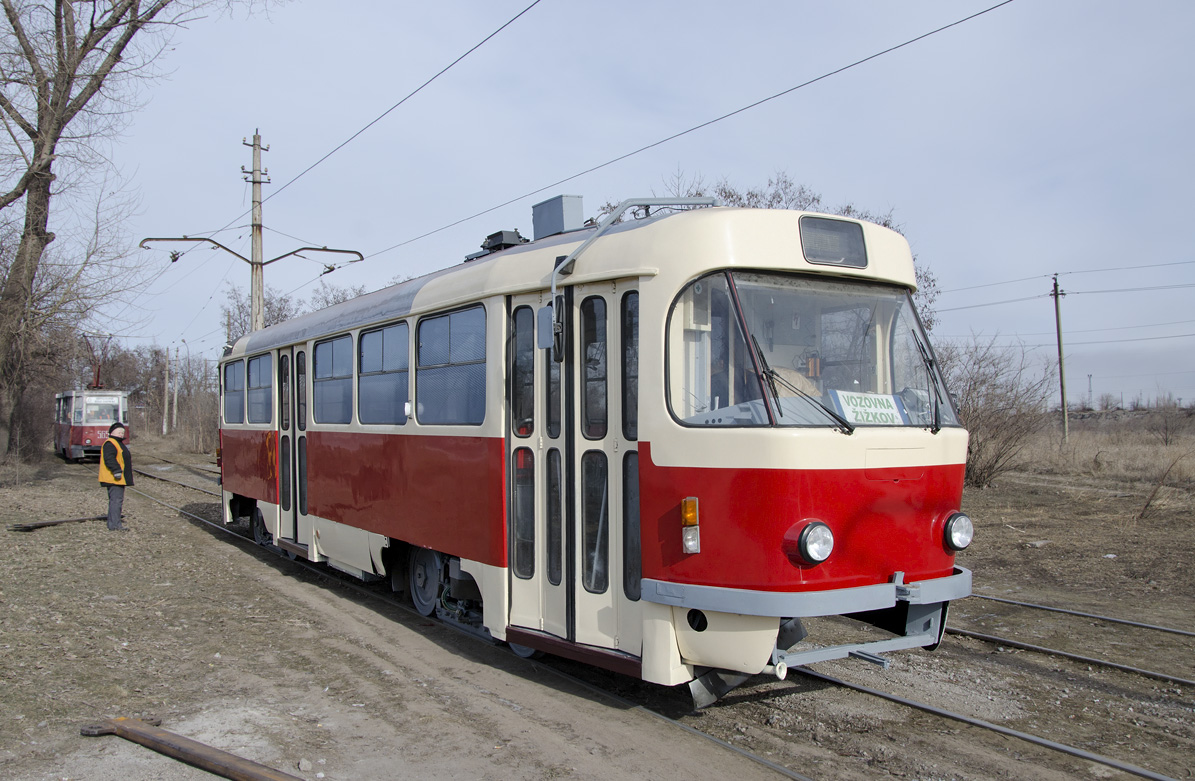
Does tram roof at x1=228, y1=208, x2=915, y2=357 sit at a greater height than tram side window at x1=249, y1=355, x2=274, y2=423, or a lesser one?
greater

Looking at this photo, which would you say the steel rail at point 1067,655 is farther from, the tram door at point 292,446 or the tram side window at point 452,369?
the tram door at point 292,446

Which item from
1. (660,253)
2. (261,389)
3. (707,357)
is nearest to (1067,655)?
(707,357)

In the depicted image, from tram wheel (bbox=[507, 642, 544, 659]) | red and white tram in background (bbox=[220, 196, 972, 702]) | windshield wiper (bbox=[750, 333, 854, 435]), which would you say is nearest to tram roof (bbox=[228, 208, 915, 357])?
red and white tram in background (bbox=[220, 196, 972, 702])

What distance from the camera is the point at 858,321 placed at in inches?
209

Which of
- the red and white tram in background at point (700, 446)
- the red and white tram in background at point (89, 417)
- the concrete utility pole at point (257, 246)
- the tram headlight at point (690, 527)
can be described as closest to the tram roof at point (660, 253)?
the red and white tram in background at point (700, 446)

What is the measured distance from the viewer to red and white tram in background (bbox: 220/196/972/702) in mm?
4668

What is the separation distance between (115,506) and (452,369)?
29.6ft

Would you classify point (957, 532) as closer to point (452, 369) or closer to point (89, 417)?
point (452, 369)

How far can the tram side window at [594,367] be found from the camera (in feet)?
17.7

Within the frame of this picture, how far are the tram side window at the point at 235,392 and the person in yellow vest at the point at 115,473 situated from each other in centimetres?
155

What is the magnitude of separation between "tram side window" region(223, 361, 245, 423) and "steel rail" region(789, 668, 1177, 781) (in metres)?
9.48

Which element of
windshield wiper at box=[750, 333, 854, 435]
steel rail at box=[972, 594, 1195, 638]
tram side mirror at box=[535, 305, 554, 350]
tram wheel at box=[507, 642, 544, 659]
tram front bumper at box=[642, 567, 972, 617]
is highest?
tram side mirror at box=[535, 305, 554, 350]

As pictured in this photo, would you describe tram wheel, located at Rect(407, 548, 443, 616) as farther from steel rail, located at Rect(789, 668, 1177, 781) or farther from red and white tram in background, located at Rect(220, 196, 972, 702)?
steel rail, located at Rect(789, 668, 1177, 781)

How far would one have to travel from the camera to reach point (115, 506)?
1298cm
